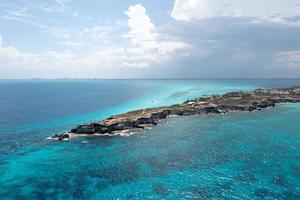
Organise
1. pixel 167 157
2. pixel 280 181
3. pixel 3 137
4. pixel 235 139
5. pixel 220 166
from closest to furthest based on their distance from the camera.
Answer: pixel 280 181
pixel 220 166
pixel 167 157
pixel 235 139
pixel 3 137

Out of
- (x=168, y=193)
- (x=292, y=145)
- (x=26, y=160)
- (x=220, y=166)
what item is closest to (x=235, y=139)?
(x=292, y=145)

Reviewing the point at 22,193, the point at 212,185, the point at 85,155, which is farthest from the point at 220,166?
the point at 22,193

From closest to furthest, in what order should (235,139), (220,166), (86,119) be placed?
(220,166)
(235,139)
(86,119)

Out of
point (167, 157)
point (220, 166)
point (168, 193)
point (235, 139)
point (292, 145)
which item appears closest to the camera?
point (168, 193)

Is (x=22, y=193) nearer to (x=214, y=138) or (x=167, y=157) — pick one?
(x=167, y=157)

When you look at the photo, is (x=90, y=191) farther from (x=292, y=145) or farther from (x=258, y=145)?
(x=292, y=145)

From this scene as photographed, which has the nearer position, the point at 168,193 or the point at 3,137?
the point at 168,193

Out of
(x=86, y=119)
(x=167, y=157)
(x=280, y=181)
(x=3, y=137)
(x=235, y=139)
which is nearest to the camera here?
(x=280, y=181)

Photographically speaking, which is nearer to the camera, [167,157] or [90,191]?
[90,191]
